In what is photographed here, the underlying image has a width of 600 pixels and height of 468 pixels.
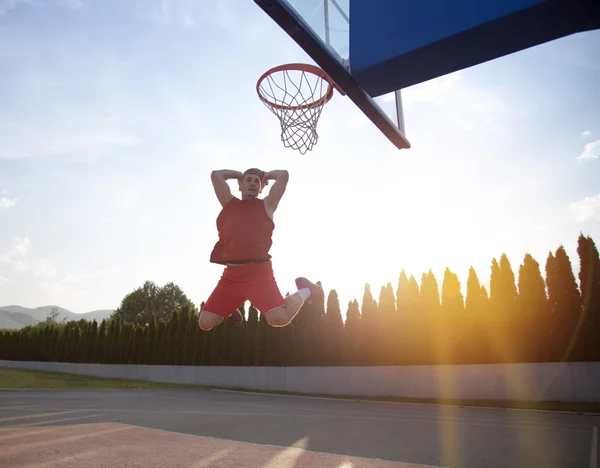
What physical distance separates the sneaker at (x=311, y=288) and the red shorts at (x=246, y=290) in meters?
0.50

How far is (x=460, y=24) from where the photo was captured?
4188mm

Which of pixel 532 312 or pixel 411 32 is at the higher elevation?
pixel 411 32

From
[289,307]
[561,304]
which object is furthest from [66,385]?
[289,307]

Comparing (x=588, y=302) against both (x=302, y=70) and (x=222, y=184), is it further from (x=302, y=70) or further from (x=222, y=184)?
(x=222, y=184)

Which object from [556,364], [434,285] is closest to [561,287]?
[556,364]

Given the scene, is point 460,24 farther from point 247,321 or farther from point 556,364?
point 247,321

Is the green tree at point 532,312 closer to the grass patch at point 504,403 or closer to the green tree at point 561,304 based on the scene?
the green tree at point 561,304

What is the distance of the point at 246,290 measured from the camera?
4762mm

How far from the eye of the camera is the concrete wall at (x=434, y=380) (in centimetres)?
1708

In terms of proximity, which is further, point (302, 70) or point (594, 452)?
point (594, 452)

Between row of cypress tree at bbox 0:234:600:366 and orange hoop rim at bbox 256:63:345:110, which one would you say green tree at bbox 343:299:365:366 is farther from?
orange hoop rim at bbox 256:63:345:110

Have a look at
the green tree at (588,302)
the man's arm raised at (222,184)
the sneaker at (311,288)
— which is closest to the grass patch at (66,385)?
the green tree at (588,302)

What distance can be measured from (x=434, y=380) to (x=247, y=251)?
17789 mm

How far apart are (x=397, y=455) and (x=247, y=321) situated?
72.8ft
